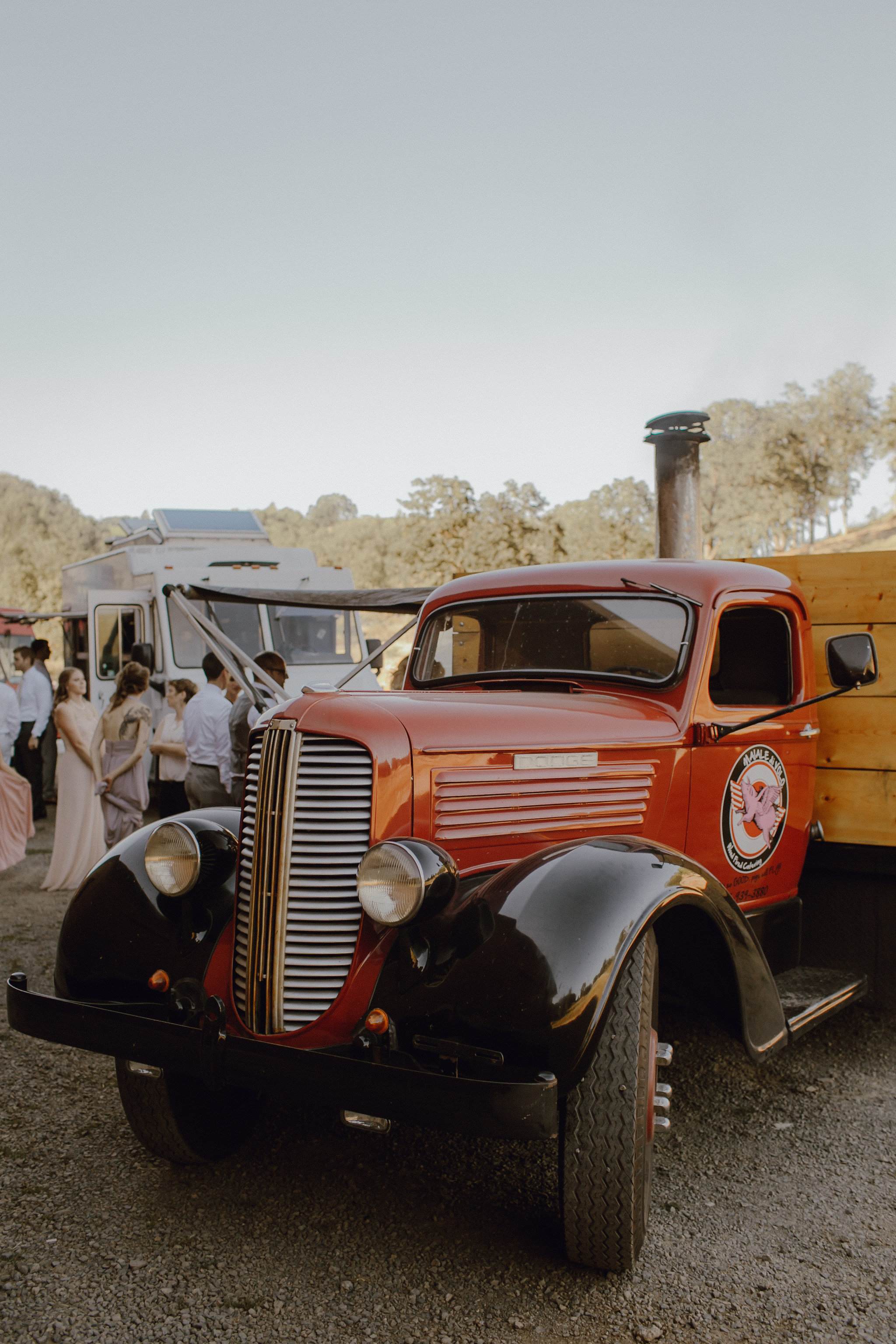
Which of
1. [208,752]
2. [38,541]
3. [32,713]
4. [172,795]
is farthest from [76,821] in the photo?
[38,541]

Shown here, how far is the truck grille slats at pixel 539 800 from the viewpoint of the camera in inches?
113

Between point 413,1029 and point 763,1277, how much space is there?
117cm

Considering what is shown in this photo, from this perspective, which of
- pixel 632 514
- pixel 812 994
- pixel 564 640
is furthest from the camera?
pixel 632 514

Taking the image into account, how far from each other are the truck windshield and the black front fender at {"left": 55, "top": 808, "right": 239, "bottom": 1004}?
131 cm

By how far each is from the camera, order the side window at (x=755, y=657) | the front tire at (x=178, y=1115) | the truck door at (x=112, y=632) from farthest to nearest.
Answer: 1. the truck door at (x=112, y=632)
2. the side window at (x=755, y=657)
3. the front tire at (x=178, y=1115)

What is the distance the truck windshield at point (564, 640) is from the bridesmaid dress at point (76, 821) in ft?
13.3

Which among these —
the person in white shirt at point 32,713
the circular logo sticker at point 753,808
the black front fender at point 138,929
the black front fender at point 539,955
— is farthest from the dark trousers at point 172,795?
the black front fender at point 539,955

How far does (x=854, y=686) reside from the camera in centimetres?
355

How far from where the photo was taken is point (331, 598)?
29.0 ft

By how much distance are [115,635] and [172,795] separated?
12.4ft

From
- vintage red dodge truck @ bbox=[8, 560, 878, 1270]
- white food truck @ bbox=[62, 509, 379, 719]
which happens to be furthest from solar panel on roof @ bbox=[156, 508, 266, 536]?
vintage red dodge truck @ bbox=[8, 560, 878, 1270]

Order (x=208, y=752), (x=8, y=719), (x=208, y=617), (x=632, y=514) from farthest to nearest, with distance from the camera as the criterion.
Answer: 1. (x=632, y=514)
2. (x=208, y=617)
3. (x=8, y=719)
4. (x=208, y=752)

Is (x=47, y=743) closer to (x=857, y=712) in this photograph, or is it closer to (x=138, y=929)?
(x=138, y=929)

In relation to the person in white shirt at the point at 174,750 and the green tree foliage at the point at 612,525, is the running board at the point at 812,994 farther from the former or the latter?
the green tree foliage at the point at 612,525
